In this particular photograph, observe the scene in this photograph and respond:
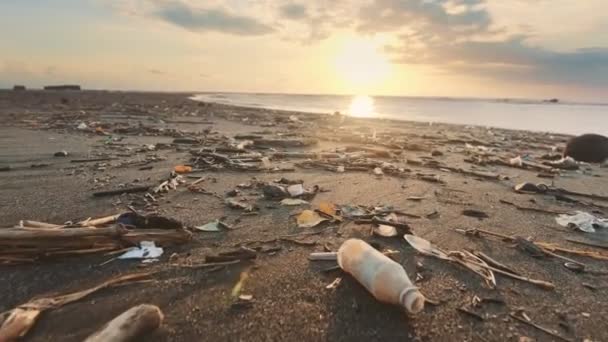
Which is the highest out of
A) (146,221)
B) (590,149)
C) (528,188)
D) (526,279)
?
(590,149)

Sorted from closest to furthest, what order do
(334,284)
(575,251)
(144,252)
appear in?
(334,284)
(144,252)
(575,251)

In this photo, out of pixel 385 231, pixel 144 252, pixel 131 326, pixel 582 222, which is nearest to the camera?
pixel 131 326

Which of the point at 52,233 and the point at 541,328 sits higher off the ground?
the point at 52,233

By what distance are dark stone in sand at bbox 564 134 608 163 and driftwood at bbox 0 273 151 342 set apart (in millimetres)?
10796

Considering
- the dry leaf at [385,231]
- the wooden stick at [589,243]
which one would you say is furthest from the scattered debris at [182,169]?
the wooden stick at [589,243]

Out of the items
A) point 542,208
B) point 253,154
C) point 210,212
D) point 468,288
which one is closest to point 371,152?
point 253,154

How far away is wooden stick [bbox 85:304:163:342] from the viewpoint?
1.76m

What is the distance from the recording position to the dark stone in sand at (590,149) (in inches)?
348

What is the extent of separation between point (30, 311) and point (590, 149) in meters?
11.5

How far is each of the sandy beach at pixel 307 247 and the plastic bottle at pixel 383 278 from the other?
11 cm

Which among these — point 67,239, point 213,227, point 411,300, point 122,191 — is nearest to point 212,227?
point 213,227

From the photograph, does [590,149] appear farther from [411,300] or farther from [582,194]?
[411,300]

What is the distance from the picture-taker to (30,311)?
6.60 feet

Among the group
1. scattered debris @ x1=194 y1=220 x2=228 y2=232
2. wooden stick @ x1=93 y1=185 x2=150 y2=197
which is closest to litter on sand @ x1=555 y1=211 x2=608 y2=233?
scattered debris @ x1=194 y1=220 x2=228 y2=232
